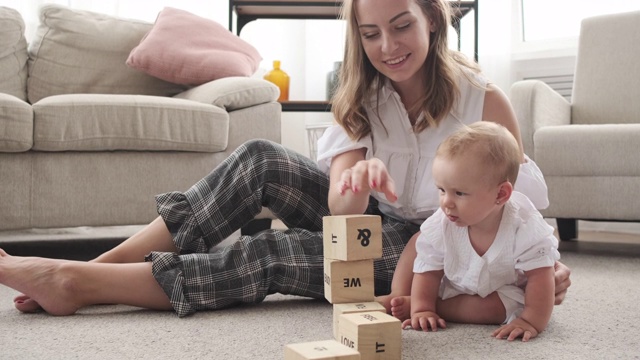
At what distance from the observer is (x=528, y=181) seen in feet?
4.56

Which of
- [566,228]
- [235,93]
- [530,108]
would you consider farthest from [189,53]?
[566,228]

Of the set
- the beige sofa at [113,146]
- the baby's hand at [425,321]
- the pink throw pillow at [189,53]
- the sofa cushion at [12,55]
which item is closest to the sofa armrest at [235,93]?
the beige sofa at [113,146]

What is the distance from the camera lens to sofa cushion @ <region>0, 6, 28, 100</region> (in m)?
2.82

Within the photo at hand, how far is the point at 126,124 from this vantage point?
2.21m

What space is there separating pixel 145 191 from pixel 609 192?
1.51 meters

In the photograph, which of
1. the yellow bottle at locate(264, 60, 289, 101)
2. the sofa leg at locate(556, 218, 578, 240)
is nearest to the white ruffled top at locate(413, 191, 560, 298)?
the sofa leg at locate(556, 218, 578, 240)

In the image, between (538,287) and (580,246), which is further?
(580,246)

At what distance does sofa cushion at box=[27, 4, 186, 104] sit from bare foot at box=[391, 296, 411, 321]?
1918 millimetres

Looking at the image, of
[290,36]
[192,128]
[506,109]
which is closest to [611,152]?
[506,109]

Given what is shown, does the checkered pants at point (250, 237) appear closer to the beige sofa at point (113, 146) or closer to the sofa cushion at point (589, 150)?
the beige sofa at point (113, 146)

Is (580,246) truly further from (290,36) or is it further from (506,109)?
(290,36)

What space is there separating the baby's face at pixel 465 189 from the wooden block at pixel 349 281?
0.63ft

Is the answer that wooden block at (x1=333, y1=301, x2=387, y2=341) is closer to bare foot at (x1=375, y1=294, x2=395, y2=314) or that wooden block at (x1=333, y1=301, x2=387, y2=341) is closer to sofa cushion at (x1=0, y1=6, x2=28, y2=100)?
bare foot at (x1=375, y1=294, x2=395, y2=314)

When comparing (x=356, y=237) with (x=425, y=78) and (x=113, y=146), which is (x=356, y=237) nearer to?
(x=425, y=78)
